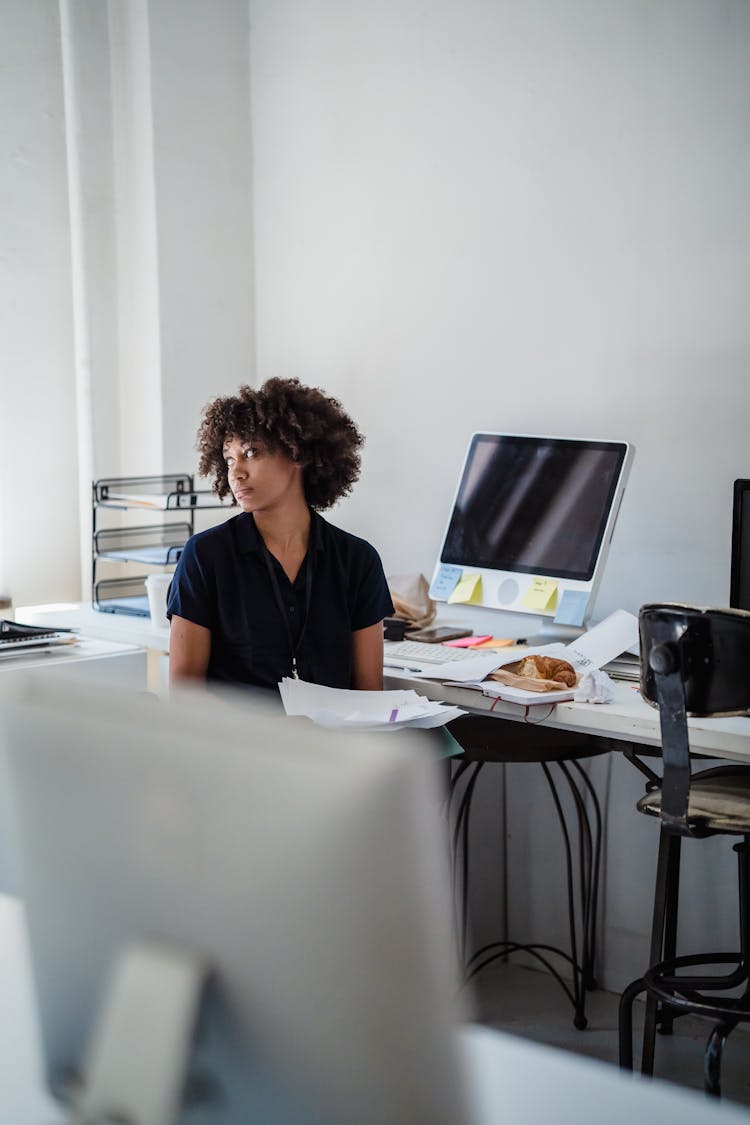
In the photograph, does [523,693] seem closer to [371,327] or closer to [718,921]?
[718,921]

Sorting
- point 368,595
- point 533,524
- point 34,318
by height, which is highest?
point 34,318

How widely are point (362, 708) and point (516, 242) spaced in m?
1.39

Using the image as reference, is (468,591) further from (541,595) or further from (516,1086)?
(516,1086)

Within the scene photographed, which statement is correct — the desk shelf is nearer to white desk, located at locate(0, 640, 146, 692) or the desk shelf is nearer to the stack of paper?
white desk, located at locate(0, 640, 146, 692)

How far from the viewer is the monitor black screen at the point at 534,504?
2.49 metres

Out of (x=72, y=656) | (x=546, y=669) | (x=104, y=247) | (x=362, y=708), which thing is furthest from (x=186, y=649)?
(x=104, y=247)

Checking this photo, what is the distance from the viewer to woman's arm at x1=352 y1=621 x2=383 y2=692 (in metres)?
2.27

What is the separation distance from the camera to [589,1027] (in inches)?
101

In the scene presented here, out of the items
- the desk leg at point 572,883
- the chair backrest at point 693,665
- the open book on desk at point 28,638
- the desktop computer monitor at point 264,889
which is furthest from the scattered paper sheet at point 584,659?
the desktop computer monitor at point 264,889

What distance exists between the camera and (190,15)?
3266 mm

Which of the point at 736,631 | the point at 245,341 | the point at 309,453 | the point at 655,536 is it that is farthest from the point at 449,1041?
the point at 245,341

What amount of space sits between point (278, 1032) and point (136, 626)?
2.24m

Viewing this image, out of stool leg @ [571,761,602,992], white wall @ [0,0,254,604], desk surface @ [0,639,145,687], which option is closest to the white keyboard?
stool leg @ [571,761,602,992]

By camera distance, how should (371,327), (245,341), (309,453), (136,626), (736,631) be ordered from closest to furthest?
1. (736,631)
2. (309,453)
3. (136,626)
4. (371,327)
5. (245,341)
